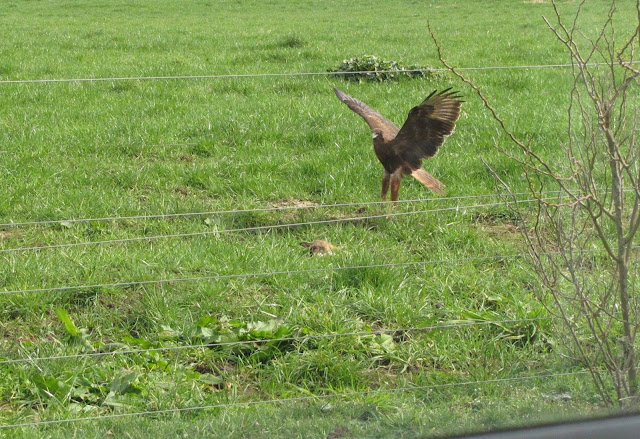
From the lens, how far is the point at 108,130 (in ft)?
22.0

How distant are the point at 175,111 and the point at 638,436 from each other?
5978 mm

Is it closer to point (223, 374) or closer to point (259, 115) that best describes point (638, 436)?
point (223, 374)

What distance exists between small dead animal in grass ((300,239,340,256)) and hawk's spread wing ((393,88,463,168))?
0.82 metres

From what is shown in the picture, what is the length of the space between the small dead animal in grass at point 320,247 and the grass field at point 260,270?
0.06 metres

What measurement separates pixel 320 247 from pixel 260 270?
44cm

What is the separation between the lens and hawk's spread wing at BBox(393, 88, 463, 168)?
4.54m

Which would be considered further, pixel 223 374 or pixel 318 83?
pixel 318 83

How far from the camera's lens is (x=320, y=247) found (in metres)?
4.45

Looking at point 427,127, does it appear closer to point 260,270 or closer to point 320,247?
point 320,247

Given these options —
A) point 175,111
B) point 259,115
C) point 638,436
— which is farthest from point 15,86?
point 638,436

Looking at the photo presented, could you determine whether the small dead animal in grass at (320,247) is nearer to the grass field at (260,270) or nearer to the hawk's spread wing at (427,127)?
the grass field at (260,270)

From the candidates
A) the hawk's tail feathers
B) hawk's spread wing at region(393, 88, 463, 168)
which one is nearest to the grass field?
the hawk's tail feathers

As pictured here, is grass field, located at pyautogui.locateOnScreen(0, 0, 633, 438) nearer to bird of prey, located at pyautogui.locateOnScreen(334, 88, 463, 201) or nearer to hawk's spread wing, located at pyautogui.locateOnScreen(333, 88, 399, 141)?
bird of prey, located at pyautogui.locateOnScreen(334, 88, 463, 201)

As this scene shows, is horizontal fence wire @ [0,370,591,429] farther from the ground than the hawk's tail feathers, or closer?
closer
